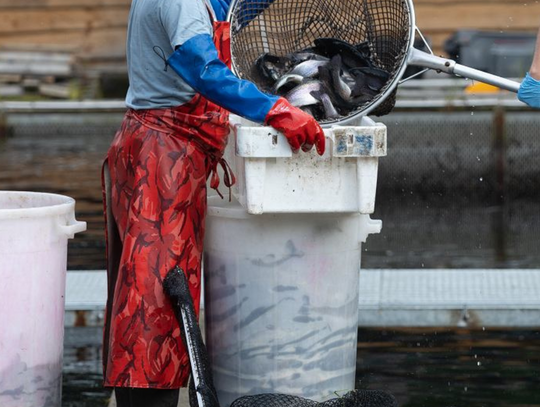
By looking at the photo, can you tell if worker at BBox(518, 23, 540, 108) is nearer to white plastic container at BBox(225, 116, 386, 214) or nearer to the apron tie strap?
white plastic container at BBox(225, 116, 386, 214)

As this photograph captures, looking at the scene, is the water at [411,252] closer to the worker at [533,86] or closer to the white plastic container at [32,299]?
the white plastic container at [32,299]

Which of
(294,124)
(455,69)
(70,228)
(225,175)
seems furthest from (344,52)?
(70,228)

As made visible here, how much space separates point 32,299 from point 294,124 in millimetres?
1042

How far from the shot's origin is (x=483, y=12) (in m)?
15.1

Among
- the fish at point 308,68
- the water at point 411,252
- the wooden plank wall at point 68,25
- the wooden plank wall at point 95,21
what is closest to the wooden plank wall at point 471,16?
the wooden plank wall at point 95,21

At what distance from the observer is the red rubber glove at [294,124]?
3.61 m

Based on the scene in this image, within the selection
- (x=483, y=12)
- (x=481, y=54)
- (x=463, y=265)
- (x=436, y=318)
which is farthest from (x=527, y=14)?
(x=436, y=318)

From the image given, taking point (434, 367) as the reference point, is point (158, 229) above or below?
above

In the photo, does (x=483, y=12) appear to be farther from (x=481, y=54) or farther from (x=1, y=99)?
(x=1, y=99)

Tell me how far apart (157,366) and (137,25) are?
1094mm

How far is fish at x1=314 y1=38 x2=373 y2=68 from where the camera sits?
420 cm

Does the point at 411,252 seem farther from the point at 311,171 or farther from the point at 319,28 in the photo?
the point at 311,171

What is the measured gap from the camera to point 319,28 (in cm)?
438

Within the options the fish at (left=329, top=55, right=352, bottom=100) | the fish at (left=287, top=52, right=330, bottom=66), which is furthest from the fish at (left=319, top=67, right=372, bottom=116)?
the fish at (left=287, top=52, right=330, bottom=66)
